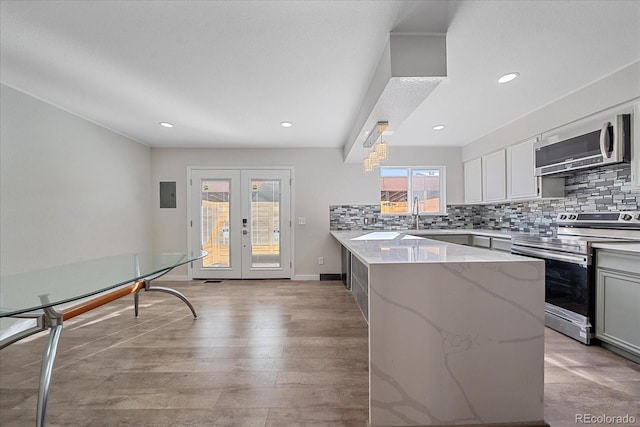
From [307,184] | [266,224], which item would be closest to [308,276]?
[266,224]

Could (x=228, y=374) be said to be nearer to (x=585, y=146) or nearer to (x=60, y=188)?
(x=60, y=188)

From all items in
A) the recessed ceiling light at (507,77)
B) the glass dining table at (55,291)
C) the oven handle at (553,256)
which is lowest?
the glass dining table at (55,291)

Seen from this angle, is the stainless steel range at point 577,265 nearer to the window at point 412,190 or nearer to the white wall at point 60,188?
the window at point 412,190

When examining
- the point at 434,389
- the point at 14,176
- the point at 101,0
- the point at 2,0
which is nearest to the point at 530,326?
the point at 434,389

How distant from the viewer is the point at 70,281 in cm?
185

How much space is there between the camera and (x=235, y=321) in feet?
9.36

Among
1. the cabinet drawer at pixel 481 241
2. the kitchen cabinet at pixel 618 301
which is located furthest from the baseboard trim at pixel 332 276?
the kitchen cabinet at pixel 618 301

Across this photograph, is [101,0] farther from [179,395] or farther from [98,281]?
[179,395]

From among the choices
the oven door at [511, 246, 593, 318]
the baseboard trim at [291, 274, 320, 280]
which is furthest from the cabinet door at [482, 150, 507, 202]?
the baseboard trim at [291, 274, 320, 280]

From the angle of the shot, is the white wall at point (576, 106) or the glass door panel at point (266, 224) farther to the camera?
the glass door panel at point (266, 224)

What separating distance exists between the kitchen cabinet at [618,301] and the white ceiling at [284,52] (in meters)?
1.56

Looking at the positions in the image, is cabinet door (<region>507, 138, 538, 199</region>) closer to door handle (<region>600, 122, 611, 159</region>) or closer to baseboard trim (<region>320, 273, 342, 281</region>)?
door handle (<region>600, 122, 611, 159</region>)

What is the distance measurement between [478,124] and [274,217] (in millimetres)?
3351

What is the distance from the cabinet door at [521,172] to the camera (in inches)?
126
